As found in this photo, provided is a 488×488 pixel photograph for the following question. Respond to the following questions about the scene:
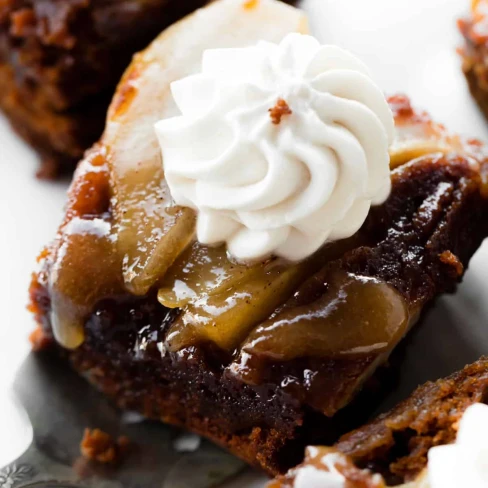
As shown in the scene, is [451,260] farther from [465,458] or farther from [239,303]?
[465,458]

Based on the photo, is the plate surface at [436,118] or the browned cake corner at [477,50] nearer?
the plate surface at [436,118]

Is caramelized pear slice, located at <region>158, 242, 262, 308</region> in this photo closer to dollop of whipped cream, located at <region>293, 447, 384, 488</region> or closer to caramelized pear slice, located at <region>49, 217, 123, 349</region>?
caramelized pear slice, located at <region>49, 217, 123, 349</region>

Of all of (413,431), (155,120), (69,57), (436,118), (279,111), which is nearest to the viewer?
(413,431)

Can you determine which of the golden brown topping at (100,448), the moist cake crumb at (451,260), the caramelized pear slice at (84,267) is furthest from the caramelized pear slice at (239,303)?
the golden brown topping at (100,448)

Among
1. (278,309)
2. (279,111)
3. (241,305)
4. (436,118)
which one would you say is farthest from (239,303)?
(436,118)

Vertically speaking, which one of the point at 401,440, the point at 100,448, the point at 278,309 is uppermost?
the point at 278,309

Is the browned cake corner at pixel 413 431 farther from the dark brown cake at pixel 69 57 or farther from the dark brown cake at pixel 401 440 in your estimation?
the dark brown cake at pixel 69 57
